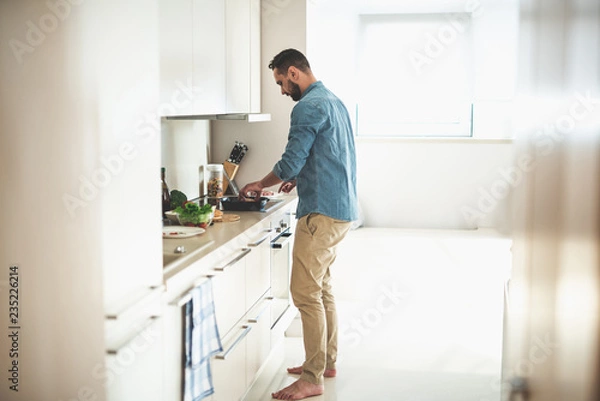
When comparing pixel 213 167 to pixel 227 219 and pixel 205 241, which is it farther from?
pixel 205 241

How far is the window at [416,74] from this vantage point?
583 cm

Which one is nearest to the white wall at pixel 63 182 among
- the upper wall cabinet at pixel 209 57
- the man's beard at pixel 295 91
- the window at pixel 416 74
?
the upper wall cabinet at pixel 209 57

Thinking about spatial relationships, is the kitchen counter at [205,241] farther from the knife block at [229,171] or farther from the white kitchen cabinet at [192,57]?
the knife block at [229,171]

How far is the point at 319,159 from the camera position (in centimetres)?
321

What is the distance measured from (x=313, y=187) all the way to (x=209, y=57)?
77cm

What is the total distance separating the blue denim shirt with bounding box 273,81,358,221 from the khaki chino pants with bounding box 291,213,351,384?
6cm

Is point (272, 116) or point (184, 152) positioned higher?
point (272, 116)

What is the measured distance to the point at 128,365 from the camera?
1.73 m

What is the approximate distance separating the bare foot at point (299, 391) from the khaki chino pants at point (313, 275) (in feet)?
0.09

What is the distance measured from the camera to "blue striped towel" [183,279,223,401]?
224 cm

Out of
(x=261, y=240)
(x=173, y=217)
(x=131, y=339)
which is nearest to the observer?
(x=131, y=339)

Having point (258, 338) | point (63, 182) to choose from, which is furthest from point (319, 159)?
point (63, 182)

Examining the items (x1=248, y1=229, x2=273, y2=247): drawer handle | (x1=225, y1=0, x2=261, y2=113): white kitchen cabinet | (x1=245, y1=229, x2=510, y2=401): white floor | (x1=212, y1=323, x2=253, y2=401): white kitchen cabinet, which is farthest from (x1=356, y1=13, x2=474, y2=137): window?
(x1=212, y1=323, x2=253, y2=401): white kitchen cabinet

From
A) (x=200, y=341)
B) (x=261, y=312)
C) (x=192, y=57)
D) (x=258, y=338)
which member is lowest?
(x=258, y=338)
